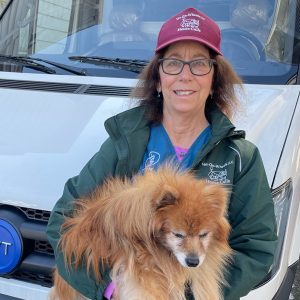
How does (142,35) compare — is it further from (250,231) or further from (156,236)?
(156,236)

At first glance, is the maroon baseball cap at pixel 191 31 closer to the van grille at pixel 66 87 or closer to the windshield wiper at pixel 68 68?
the van grille at pixel 66 87

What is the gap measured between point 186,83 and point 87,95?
1062mm

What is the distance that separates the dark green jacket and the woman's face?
0.46 feet

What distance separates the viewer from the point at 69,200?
2146 mm

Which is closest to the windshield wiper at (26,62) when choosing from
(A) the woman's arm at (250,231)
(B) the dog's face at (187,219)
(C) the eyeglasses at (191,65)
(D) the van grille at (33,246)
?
(D) the van grille at (33,246)

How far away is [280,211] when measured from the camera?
2586 millimetres

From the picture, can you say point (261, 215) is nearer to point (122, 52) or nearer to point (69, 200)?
point (69, 200)

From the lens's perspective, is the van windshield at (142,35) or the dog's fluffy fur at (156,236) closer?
the dog's fluffy fur at (156,236)

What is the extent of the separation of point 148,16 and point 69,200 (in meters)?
1.99

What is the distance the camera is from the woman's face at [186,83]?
2.16 metres

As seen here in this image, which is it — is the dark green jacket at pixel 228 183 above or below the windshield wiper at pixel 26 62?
below

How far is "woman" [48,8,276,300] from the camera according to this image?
2.07m

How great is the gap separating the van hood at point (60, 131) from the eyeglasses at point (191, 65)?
54cm

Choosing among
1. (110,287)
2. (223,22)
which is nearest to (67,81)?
(223,22)
